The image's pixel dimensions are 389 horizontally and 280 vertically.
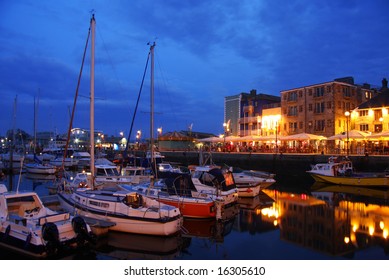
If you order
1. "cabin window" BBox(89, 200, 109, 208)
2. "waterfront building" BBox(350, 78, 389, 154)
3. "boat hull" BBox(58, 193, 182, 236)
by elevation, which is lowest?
"boat hull" BBox(58, 193, 182, 236)

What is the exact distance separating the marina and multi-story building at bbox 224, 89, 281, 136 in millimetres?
43278

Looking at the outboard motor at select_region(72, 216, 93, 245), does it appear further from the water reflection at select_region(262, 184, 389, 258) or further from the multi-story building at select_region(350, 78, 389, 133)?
the multi-story building at select_region(350, 78, 389, 133)

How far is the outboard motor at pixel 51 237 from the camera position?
1287cm

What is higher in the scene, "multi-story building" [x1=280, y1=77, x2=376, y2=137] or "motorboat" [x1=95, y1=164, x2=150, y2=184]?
"multi-story building" [x1=280, y1=77, x2=376, y2=137]

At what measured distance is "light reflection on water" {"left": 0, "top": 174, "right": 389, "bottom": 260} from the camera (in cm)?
1459

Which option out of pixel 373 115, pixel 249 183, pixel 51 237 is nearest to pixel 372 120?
pixel 373 115

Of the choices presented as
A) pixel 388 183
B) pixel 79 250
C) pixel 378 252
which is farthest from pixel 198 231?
pixel 388 183

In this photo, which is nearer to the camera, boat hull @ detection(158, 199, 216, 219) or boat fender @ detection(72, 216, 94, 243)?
boat fender @ detection(72, 216, 94, 243)

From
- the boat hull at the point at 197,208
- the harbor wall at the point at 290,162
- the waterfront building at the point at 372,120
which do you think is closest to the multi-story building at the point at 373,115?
the waterfront building at the point at 372,120

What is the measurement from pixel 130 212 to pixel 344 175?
28261 mm

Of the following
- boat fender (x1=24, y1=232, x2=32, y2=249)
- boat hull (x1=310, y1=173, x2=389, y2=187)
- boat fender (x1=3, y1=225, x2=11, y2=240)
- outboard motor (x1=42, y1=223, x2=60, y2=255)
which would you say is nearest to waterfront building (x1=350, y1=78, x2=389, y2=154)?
boat hull (x1=310, y1=173, x2=389, y2=187)

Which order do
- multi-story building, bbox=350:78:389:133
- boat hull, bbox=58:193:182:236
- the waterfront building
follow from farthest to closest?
multi-story building, bbox=350:78:389:133 → the waterfront building → boat hull, bbox=58:193:182:236

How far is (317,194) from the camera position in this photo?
104ft

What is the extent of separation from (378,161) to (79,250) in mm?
37316
